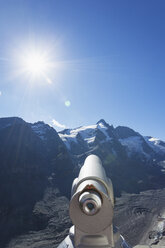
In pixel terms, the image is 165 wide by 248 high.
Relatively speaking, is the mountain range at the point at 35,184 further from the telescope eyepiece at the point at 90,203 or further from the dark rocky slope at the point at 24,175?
the telescope eyepiece at the point at 90,203

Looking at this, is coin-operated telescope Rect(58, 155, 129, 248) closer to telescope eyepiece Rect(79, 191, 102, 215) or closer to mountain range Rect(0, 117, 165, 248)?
telescope eyepiece Rect(79, 191, 102, 215)

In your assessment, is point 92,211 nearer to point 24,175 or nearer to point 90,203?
point 90,203

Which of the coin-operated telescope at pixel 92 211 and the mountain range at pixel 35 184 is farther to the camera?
the mountain range at pixel 35 184

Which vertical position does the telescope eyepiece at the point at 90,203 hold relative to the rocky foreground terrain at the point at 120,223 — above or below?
above

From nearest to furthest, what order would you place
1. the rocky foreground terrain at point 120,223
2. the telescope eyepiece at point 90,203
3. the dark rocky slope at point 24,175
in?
the telescope eyepiece at point 90,203 < the rocky foreground terrain at point 120,223 < the dark rocky slope at point 24,175

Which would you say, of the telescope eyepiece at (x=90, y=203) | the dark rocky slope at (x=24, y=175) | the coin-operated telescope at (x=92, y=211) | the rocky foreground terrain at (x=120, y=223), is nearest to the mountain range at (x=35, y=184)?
the dark rocky slope at (x=24, y=175)

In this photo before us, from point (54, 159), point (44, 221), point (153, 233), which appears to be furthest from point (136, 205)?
point (54, 159)

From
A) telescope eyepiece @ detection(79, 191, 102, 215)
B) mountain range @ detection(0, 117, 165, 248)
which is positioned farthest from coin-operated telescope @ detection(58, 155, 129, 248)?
mountain range @ detection(0, 117, 165, 248)

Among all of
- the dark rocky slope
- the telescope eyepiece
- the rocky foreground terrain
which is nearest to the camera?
the telescope eyepiece

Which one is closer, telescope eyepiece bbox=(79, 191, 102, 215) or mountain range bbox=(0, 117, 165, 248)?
telescope eyepiece bbox=(79, 191, 102, 215)

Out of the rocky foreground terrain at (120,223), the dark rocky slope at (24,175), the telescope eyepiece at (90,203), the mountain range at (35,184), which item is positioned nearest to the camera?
the telescope eyepiece at (90,203)
